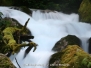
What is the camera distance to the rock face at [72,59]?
17.2 feet

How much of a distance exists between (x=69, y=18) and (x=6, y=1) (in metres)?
4.79

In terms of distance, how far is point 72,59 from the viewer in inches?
222

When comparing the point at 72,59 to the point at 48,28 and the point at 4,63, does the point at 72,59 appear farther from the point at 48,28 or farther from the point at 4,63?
the point at 48,28

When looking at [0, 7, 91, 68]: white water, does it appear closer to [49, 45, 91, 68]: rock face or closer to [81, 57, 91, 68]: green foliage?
[49, 45, 91, 68]: rock face

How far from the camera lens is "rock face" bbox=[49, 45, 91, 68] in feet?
17.2

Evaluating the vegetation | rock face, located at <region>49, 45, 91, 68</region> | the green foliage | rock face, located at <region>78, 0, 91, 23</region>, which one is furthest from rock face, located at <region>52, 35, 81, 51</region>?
rock face, located at <region>78, 0, 91, 23</region>

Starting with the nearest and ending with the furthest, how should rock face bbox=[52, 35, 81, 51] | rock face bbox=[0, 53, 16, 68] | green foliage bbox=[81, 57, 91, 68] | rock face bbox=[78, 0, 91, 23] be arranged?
rock face bbox=[0, 53, 16, 68] < green foliage bbox=[81, 57, 91, 68] < rock face bbox=[52, 35, 81, 51] < rock face bbox=[78, 0, 91, 23]

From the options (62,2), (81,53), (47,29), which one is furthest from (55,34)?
(62,2)

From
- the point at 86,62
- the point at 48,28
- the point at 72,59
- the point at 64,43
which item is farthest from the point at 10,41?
the point at 48,28

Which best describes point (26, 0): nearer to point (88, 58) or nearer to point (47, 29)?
point (47, 29)

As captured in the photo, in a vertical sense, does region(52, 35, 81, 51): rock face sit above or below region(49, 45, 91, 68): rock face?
below

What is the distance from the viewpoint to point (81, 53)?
5.65 m

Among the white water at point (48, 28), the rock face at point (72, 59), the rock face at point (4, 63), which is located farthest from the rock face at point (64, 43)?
the rock face at point (4, 63)

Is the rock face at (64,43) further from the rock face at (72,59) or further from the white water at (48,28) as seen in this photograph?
the rock face at (72,59)
